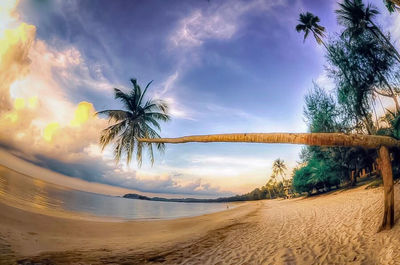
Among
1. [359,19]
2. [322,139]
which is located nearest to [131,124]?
[322,139]

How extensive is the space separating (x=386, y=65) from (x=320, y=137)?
1747 cm

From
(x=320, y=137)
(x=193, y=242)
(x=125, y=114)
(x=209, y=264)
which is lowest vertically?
(x=193, y=242)

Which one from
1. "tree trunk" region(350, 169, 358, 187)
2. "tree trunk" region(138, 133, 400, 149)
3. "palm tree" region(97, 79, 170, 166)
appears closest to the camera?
"tree trunk" region(138, 133, 400, 149)

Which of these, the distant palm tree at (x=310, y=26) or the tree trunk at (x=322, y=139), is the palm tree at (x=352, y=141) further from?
the distant palm tree at (x=310, y=26)

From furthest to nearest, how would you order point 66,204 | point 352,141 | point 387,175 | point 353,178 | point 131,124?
point 66,204 < point 353,178 < point 131,124 < point 387,175 < point 352,141

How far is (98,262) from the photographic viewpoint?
4305 millimetres

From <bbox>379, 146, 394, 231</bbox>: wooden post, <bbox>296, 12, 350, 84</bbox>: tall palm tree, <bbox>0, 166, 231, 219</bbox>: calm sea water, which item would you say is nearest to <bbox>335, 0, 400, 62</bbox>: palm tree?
<bbox>296, 12, 350, 84</bbox>: tall palm tree

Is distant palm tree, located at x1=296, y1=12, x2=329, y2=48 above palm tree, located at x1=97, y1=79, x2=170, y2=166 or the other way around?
above

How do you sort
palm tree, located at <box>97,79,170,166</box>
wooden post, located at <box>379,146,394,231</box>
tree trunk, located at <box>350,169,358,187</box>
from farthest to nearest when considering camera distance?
tree trunk, located at <box>350,169,358,187</box>, palm tree, located at <box>97,79,170,166</box>, wooden post, located at <box>379,146,394,231</box>

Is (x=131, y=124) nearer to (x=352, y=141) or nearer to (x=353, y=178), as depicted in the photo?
(x=352, y=141)

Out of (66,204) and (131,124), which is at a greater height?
(131,124)

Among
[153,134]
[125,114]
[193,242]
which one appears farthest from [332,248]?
[125,114]

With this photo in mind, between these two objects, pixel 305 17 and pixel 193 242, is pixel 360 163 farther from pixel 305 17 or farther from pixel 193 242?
pixel 193 242

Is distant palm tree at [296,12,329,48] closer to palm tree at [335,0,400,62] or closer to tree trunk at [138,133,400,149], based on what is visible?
palm tree at [335,0,400,62]
